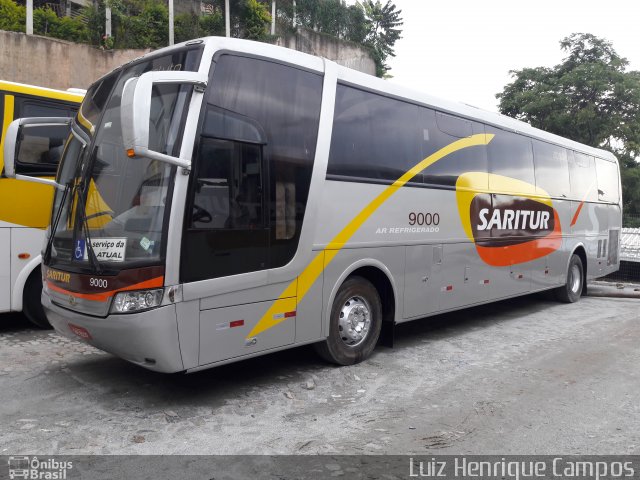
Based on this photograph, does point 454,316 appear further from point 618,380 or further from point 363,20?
point 363,20

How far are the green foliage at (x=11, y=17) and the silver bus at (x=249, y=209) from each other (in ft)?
47.2

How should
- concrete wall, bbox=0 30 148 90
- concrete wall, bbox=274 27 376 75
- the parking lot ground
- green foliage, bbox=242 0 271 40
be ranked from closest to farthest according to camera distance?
the parking lot ground < concrete wall, bbox=0 30 148 90 < green foliage, bbox=242 0 271 40 < concrete wall, bbox=274 27 376 75

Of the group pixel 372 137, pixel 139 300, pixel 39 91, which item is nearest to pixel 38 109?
pixel 39 91

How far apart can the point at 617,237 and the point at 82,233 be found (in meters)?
12.7

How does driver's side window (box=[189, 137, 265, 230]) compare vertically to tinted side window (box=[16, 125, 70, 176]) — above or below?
below

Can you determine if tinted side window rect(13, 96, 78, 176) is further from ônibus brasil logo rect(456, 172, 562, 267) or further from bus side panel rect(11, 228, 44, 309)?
ônibus brasil logo rect(456, 172, 562, 267)

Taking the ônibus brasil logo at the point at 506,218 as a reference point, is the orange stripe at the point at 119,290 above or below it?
below

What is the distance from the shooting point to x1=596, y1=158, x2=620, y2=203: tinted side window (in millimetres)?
12391

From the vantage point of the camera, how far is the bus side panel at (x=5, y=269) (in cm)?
671

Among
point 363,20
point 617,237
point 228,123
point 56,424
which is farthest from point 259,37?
point 56,424

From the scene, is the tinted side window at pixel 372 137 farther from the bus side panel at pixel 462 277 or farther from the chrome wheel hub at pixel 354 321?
the bus side panel at pixel 462 277

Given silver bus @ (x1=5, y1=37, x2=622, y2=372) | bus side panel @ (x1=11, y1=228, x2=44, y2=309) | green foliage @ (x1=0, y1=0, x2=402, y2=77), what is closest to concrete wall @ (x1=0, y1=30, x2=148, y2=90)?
green foliage @ (x1=0, y1=0, x2=402, y2=77)

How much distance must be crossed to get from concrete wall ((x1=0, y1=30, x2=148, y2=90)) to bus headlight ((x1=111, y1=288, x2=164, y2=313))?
13904mm

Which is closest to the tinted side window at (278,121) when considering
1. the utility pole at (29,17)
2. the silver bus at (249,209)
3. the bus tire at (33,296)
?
the silver bus at (249,209)
